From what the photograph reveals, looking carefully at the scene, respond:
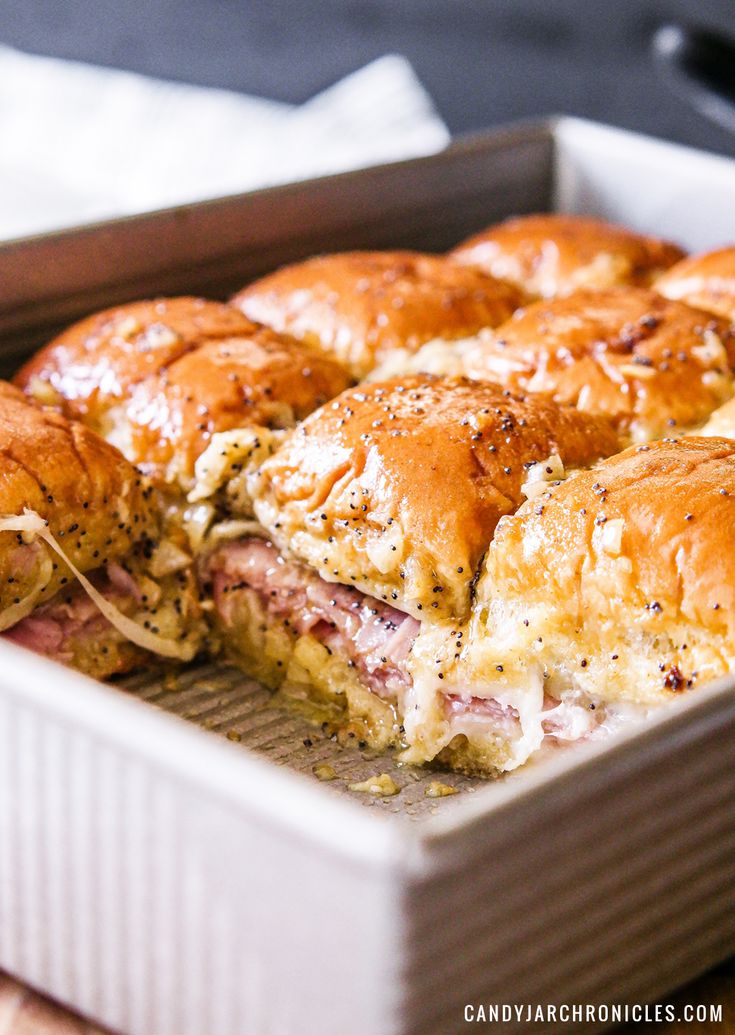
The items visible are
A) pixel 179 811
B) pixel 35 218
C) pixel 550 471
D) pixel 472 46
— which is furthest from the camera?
pixel 472 46

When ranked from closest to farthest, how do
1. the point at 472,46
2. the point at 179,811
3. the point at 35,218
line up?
the point at 179,811 → the point at 35,218 → the point at 472,46

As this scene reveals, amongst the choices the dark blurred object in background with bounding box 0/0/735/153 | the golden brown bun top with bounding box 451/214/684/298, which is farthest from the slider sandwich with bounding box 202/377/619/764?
the dark blurred object in background with bounding box 0/0/735/153

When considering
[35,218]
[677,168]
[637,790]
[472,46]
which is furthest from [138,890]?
[472,46]

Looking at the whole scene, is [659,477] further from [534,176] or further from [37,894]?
[534,176]

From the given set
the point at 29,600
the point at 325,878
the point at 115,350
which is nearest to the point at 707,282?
the point at 115,350

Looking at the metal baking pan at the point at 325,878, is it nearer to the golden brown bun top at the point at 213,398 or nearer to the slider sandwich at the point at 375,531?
the slider sandwich at the point at 375,531

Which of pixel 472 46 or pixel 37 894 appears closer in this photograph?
pixel 37 894

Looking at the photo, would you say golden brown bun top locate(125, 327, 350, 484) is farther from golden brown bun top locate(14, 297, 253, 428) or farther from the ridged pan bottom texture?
the ridged pan bottom texture
